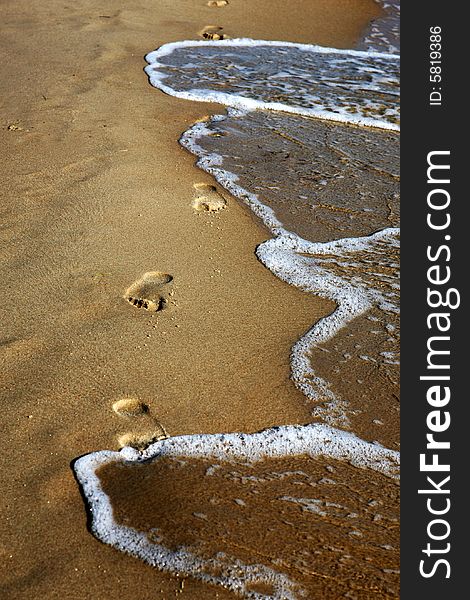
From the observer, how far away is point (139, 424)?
2.52 meters

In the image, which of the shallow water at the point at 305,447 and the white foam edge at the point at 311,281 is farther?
the white foam edge at the point at 311,281

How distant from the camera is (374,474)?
241 centimetres

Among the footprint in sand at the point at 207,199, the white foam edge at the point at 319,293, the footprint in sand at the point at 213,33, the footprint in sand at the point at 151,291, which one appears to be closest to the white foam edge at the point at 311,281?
the white foam edge at the point at 319,293

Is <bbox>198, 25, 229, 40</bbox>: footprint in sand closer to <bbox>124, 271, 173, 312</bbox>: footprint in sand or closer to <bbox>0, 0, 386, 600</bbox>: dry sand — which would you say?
<bbox>0, 0, 386, 600</bbox>: dry sand

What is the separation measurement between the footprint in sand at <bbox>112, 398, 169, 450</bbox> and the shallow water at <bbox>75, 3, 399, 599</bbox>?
0.05 meters

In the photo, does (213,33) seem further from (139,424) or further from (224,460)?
(224,460)

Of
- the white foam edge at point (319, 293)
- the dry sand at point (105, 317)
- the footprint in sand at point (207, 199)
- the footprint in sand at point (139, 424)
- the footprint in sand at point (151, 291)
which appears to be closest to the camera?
the dry sand at point (105, 317)

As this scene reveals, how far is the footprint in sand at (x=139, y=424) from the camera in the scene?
245 centimetres

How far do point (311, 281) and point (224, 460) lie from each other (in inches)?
51.4

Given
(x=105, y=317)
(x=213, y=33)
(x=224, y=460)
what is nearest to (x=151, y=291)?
(x=105, y=317)

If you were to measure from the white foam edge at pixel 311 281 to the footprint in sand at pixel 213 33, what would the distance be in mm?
3621

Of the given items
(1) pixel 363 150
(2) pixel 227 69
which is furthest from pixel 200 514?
(2) pixel 227 69

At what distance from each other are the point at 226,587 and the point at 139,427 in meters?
0.70

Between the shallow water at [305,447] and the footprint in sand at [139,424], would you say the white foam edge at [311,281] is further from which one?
the footprint in sand at [139,424]
